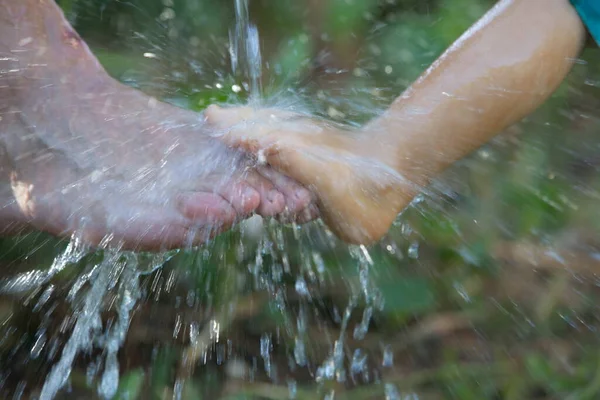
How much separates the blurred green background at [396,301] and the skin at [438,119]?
0.26 m

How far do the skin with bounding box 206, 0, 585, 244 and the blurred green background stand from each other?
26 cm

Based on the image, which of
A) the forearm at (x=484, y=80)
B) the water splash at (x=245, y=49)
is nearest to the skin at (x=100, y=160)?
the forearm at (x=484, y=80)

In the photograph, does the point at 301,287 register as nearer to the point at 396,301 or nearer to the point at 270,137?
the point at 396,301

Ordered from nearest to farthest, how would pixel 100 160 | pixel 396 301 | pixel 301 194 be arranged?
pixel 301 194
pixel 100 160
pixel 396 301

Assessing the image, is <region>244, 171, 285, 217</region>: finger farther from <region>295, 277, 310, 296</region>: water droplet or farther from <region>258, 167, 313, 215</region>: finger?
<region>295, 277, 310, 296</region>: water droplet

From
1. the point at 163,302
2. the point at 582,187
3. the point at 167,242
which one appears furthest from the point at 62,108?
the point at 582,187

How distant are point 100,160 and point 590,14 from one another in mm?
692

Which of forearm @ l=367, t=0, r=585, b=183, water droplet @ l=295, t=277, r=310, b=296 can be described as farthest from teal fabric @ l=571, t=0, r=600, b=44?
water droplet @ l=295, t=277, r=310, b=296

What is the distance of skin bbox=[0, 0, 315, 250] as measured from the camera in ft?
3.34

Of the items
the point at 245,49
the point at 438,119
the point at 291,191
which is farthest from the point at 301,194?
the point at 245,49

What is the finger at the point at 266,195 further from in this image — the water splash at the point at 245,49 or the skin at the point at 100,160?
the water splash at the point at 245,49

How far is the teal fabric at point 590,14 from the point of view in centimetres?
99

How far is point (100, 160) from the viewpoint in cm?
112

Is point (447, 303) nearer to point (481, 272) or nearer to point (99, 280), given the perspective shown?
point (481, 272)
